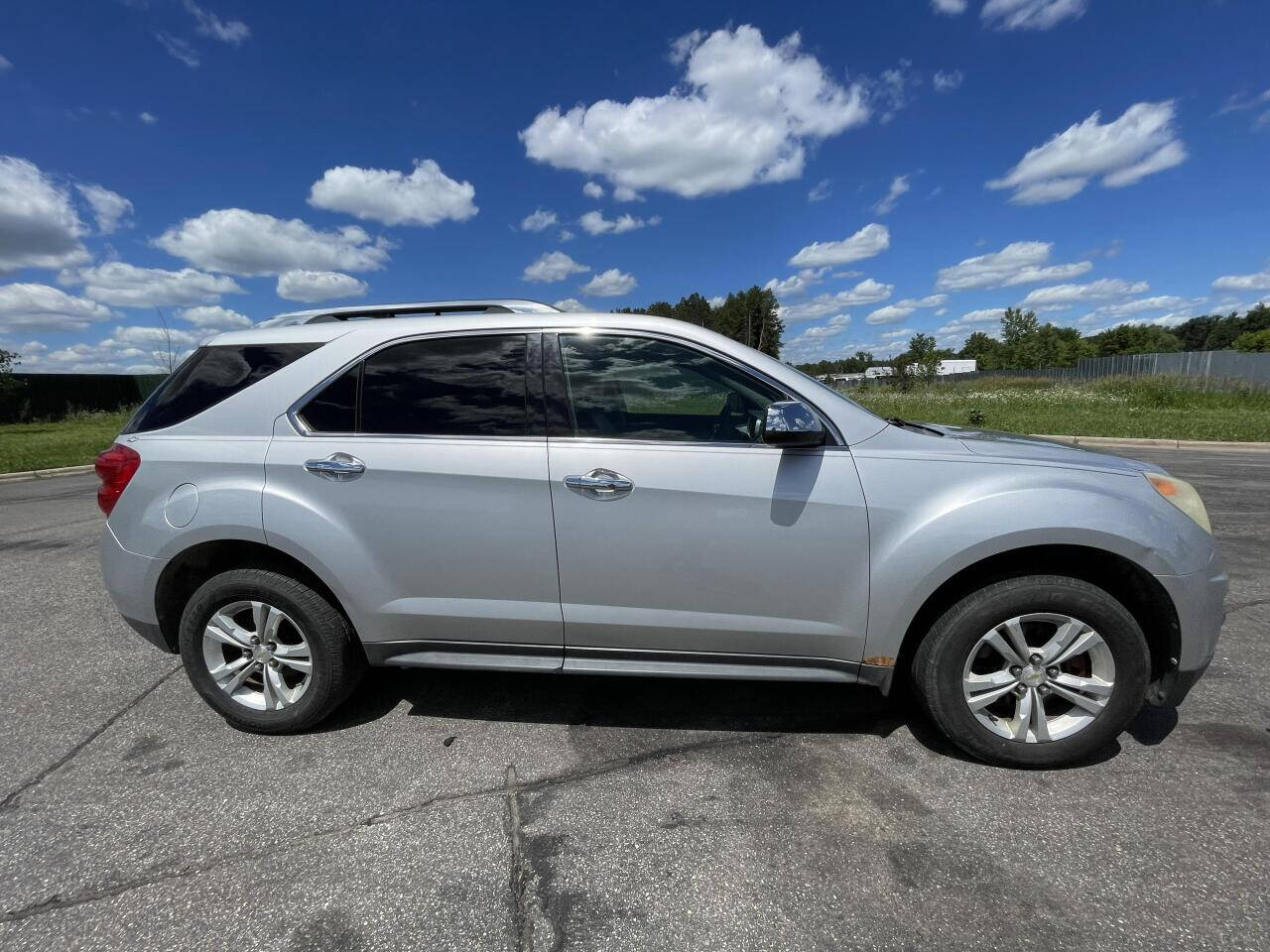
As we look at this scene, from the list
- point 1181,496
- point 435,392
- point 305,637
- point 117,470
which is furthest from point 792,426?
point 117,470

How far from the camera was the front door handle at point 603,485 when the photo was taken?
2.41m

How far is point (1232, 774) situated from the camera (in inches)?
94.3

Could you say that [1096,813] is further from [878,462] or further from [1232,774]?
[878,462]

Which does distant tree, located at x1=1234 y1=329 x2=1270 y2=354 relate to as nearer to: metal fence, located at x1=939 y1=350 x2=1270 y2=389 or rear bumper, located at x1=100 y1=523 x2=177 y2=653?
metal fence, located at x1=939 y1=350 x2=1270 y2=389

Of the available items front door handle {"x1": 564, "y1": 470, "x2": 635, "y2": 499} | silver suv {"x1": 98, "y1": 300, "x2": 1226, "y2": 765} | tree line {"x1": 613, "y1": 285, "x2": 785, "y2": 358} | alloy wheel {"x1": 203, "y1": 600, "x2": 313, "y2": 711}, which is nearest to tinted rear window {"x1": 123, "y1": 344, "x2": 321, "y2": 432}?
silver suv {"x1": 98, "y1": 300, "x2": 1226, "y2": 765}

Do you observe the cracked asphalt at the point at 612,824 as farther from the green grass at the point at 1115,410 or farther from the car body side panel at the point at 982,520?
the green grass at the point at 1115,410

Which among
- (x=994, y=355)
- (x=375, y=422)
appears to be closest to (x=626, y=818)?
(x=375, y=422)

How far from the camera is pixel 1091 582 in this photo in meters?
2.47

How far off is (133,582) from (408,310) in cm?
171

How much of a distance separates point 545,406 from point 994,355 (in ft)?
350

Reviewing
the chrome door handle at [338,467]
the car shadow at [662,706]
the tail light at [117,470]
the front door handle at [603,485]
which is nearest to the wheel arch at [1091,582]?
the car shadow at [662,706]


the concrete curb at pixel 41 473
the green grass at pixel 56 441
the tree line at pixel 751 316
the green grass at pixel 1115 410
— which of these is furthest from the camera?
the tree line at pixel 751 316

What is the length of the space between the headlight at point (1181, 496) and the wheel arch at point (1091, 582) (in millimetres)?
316

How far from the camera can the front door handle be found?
95.0 inches
